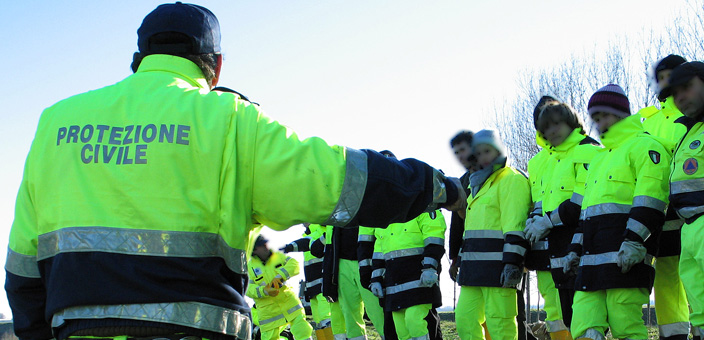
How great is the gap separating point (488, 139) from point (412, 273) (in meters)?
1.69

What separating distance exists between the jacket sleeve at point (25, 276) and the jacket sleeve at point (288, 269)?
323 inches

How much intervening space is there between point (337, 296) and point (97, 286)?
6899 mm

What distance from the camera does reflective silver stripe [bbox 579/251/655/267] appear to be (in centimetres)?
495

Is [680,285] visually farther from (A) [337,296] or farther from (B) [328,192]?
(A) [337,296]

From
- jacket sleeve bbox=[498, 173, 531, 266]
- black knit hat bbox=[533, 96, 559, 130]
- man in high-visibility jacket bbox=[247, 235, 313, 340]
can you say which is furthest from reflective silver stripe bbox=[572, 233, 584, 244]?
man in high-visibility jacket bbox=[247, 235, 313, 340]

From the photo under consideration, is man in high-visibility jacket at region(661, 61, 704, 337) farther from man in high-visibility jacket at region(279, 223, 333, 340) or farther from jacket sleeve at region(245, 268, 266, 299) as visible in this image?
jacket sleeve at region(245, 268, 266, 299)

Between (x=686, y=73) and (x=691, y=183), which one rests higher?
(x=686, y=73)

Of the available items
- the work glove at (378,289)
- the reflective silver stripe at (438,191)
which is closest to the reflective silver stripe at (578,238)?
the work glove at (378,289)

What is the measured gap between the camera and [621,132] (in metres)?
5.38

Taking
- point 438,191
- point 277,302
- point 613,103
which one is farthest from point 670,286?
point 277,302

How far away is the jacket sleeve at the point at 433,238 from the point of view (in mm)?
7316

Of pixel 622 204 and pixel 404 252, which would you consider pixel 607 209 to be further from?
pixel 404 252

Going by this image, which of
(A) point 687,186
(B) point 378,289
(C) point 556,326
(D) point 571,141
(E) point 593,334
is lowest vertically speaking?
(C) point 556,326

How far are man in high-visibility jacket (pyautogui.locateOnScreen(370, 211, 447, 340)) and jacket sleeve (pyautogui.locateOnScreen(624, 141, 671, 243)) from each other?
8.74 feet
